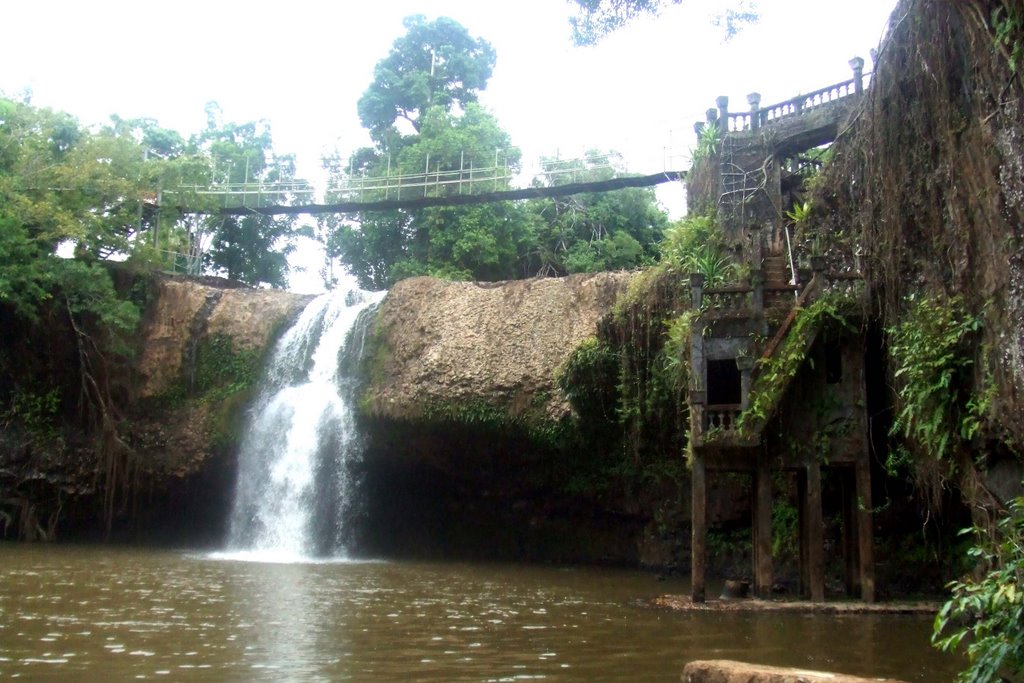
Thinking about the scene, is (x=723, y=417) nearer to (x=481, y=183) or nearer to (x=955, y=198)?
(x=955, y=198)

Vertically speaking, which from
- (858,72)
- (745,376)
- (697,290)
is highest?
(858,72)

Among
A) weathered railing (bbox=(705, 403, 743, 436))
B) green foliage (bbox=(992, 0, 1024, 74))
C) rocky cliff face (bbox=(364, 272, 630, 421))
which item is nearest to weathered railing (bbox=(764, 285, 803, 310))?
weathered railing (bbox=(705, 403, 743, 436))

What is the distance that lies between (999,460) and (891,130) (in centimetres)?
429

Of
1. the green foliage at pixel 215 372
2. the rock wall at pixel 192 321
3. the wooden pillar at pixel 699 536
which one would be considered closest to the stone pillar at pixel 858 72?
the wooden pillar at pixel 699 536

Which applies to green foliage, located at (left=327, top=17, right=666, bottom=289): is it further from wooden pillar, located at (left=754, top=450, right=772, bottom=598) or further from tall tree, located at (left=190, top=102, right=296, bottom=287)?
wooden pillar, located at (left=754, top=450, right=772, bottom=598)

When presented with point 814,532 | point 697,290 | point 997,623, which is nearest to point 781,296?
point 697,290

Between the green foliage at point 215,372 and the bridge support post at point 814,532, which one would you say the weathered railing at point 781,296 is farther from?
the green foliage at point 215,372

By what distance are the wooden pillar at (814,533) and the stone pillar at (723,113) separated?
9.47 meters

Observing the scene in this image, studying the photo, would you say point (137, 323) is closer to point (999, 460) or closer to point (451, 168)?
point (451, 168)

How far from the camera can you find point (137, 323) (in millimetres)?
24516

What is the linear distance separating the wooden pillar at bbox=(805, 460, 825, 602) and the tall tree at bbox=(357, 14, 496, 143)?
26624mm

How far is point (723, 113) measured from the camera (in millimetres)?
20516

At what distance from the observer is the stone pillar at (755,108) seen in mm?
20281

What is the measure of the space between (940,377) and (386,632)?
6949mm
